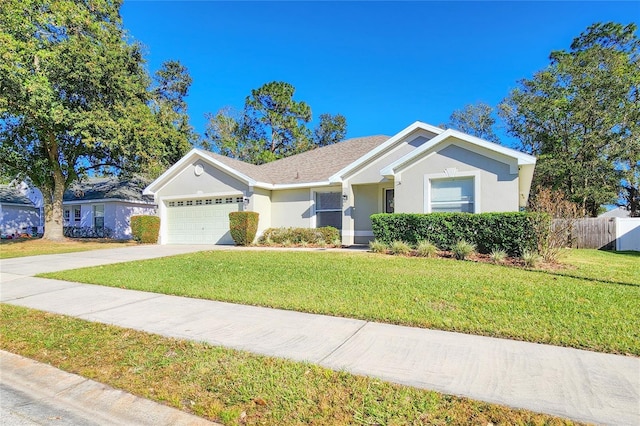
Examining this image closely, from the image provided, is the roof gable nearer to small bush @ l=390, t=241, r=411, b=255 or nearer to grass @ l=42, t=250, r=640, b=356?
small bush @ l=390, t=241, r=411, b=255

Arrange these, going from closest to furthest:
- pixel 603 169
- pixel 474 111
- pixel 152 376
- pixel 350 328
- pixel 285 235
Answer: pixel 152 376
pixel 350 328
pixel 285 235
pixel 603 169
pixel 474 111

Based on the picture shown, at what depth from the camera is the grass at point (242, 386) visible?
2.71 m

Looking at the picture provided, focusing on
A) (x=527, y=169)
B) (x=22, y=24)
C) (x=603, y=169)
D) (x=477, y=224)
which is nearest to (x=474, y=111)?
(x=603, y=169)

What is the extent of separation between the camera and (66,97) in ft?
58.6

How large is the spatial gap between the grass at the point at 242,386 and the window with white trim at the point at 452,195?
9.68 m

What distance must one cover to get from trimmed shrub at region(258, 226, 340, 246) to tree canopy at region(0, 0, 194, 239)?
29.5 ft

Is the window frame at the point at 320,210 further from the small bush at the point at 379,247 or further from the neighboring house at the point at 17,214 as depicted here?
the neighboring house at the point at 17,214

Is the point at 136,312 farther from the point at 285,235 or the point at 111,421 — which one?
the point at 285,235

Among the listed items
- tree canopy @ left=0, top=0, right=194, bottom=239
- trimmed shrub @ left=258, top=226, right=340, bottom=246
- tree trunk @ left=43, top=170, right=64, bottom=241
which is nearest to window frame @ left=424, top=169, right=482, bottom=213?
trimmed shrub @ left=258, top=226, right=340, bottom=246

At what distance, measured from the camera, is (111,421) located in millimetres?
2857

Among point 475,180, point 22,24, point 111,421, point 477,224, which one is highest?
point 22,24

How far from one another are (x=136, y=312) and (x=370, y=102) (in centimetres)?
2673

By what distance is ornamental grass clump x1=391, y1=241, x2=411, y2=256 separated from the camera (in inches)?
422

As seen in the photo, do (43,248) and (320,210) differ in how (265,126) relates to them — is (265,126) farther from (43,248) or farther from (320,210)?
(43,248)
